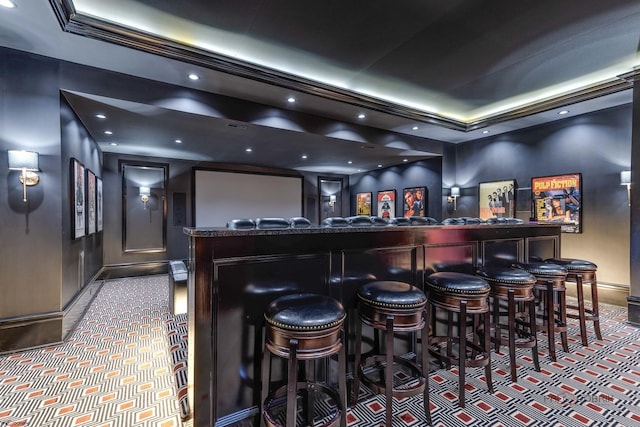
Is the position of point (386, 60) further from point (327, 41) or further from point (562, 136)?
point (562, 136)

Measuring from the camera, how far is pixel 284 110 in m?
4.36

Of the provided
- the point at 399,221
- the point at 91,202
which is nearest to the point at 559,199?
the point at 399,221

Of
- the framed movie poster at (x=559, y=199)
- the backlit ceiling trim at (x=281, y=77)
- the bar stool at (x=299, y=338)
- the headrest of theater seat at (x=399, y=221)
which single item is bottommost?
the bar stool at (x=299, y=338)

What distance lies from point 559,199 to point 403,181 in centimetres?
341

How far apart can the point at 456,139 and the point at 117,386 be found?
6946 millimetres

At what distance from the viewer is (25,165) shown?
2.67 m

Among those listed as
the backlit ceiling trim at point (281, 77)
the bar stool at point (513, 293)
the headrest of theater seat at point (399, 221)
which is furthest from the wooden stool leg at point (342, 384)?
the backlit ceiling trim at point (281, 77)

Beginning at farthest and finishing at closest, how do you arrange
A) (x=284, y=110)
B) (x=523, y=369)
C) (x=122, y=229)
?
(x=122, y=229)
(x=284, y=110)
(x=523, y=369)

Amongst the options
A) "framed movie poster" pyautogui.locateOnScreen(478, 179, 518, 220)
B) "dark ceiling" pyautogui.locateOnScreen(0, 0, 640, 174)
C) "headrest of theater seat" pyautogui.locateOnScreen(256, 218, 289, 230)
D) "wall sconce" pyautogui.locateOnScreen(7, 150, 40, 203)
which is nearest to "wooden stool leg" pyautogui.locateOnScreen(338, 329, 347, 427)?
"headrest of theater seat" pyautogui.locateOnScreen(256, 218, 289, 230)

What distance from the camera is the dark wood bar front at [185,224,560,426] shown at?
1.55m

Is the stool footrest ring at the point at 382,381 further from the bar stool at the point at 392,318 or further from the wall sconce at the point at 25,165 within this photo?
the wall sconce at the point at 25,165

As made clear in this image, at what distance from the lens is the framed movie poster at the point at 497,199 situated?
545 cm

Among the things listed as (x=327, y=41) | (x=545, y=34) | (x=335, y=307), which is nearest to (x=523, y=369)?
(x=335, y=307)

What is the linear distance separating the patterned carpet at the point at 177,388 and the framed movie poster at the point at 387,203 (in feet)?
16.4
